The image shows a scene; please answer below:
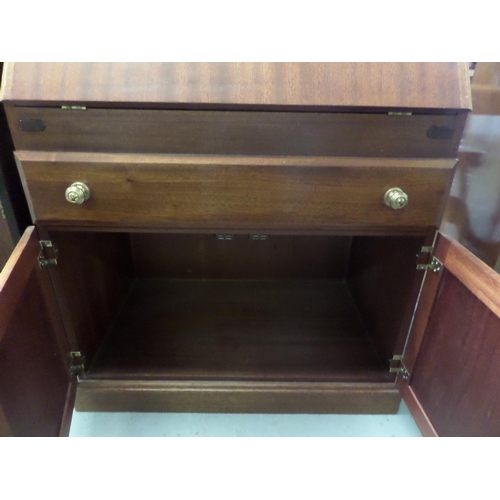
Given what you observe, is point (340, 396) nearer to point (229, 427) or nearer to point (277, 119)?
point (229, 427)

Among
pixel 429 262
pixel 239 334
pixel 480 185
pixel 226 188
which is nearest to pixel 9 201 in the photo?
pixel 226 188

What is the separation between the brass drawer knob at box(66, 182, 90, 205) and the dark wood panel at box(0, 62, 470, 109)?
4.5 inches

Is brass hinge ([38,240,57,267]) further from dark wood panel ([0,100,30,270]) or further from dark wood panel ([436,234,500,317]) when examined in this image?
dark wood panel ([436,234,500,317])

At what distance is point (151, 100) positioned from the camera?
1.65 ft

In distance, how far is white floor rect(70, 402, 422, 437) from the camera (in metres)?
0.74

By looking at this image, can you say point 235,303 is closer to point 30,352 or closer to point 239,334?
point 239,334

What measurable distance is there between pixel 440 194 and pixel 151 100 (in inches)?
17.3

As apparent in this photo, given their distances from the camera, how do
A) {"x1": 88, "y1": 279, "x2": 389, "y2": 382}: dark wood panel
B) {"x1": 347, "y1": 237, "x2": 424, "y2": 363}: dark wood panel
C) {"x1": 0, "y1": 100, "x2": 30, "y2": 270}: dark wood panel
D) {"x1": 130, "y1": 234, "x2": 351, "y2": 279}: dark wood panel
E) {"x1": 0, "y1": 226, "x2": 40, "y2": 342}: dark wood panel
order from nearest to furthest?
{"x1": 0, "y1": 226, "x2": 40, "y2": 342}: dark wood panel → {"x1": 0, "y1": 100, "x2": 30, "y2": 270}: dark wood panel → {"x1": 347, "y1": 237, "x2": 424, "y2": 363}: dark wood panel → {"x1": 88, "y1": 279, "x2": 389, "y2": 382}: dark wood panel → {"x1": 130, "y1": 234, "x2": 351, "y2": 279}: dark wood panel

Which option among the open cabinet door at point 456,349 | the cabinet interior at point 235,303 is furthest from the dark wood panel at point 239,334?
the open cabinet door at point 456,349

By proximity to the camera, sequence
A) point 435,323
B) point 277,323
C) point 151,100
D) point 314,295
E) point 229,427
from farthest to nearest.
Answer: point 314,295 → point 277,323 → point 229,427 → point 435,323 → point 151,100

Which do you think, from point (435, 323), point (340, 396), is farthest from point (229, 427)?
point (435, 323)

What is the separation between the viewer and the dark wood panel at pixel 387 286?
669 mm

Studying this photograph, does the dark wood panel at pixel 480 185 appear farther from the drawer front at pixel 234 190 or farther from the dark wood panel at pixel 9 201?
the dark wood panel at pixel 9 201

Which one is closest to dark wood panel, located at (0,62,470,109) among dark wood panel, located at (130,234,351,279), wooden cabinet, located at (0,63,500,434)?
wooden cabinet, located at (0,63,500,434)
